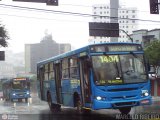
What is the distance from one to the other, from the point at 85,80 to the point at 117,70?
162cm

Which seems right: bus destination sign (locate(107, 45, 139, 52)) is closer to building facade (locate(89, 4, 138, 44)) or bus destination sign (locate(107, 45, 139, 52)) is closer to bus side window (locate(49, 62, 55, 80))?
bus side window (locate(49, 62, 55, 80))

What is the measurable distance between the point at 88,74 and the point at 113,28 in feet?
52.9

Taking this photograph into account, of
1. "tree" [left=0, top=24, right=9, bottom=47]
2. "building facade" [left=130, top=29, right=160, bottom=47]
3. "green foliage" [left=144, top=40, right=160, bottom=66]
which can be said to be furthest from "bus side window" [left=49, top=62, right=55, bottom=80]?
"building facade" [left=130, top=29, right=160, bottom=47]

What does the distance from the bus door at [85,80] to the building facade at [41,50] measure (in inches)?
3949

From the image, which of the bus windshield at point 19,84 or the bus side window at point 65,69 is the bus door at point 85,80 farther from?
the bus windshield at point 19,84

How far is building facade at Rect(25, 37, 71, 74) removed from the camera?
119 metres

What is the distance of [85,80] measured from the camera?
655 inches

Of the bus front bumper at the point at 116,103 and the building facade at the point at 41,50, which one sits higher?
the building facade at the point at 41,50

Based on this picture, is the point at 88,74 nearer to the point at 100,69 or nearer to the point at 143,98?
the point at 100,69

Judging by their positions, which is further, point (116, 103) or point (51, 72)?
point (51, 72)

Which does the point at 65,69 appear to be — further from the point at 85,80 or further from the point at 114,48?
the point at 114,48

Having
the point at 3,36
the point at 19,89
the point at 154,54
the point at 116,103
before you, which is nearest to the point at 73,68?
the point at 116,103

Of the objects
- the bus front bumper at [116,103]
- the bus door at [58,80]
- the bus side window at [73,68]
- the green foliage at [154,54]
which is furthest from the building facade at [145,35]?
the bus front bumper at [116,103]

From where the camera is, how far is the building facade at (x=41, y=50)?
11912 cm
